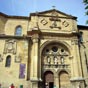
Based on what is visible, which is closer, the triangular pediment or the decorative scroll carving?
the decorative scroll carving

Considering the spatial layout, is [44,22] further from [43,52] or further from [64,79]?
[64,79]

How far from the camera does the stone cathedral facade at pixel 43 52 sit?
66.8 feet

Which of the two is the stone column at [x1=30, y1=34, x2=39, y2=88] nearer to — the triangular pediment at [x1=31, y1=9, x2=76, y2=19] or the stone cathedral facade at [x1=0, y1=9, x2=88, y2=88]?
the stone cathedral facade at [x1=0, y1=9, x2=88, y2=88]

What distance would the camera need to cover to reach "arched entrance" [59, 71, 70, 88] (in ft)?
71.0

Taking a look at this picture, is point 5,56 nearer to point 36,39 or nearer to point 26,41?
point 26,41

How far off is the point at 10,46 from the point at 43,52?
5.15 metres

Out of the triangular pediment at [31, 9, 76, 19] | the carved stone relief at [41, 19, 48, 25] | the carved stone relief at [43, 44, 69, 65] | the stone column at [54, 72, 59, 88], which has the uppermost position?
the triangular pediment at [31, 9, 76, 19]

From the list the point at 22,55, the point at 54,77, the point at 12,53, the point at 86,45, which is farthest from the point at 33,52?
the point at 86,45

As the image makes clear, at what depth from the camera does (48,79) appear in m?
21.8

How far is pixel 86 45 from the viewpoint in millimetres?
25234

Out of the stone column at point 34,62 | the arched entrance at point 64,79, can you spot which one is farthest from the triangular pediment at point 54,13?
the arched entrance at point 64,79

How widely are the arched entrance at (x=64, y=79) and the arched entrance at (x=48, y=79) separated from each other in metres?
1.27

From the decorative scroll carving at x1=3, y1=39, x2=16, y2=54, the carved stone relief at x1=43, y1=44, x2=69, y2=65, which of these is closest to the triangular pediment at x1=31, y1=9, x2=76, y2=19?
the carved stone relief at x1=43, y1=44, x2=69, y2=65

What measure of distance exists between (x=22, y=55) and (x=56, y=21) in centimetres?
861
